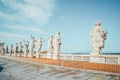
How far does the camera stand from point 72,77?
Result: 1501 cm

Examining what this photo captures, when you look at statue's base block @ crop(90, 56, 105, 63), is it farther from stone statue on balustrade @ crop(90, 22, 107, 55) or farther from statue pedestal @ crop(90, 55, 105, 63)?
stone statue on balustrade @ crop(90, 22, 107, 55)

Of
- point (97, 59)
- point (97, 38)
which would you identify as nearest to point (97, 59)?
point (97, 59)

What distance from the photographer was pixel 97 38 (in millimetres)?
20531

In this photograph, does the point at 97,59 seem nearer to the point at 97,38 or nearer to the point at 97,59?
the point at 97,59

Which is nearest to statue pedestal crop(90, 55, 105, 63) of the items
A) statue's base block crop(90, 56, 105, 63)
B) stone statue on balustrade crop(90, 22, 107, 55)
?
statue's base block crop(90, 56, 105, 63)

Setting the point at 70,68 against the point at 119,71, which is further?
the point at 70,68

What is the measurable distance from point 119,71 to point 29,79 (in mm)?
9820

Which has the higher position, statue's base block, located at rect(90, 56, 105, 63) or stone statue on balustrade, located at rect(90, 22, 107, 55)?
stone statue on balustrade, located at rect(90, 22, 107, 55)

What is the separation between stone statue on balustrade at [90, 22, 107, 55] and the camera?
20.2m

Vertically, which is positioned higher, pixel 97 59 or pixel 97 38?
pixel 97 38

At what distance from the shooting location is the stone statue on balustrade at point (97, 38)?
20234mm

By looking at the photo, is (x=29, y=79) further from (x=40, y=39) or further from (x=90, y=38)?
(x=40, y=39)

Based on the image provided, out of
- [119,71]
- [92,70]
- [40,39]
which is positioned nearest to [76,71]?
[92,70]

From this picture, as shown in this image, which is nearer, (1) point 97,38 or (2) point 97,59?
(2) point 97,59
